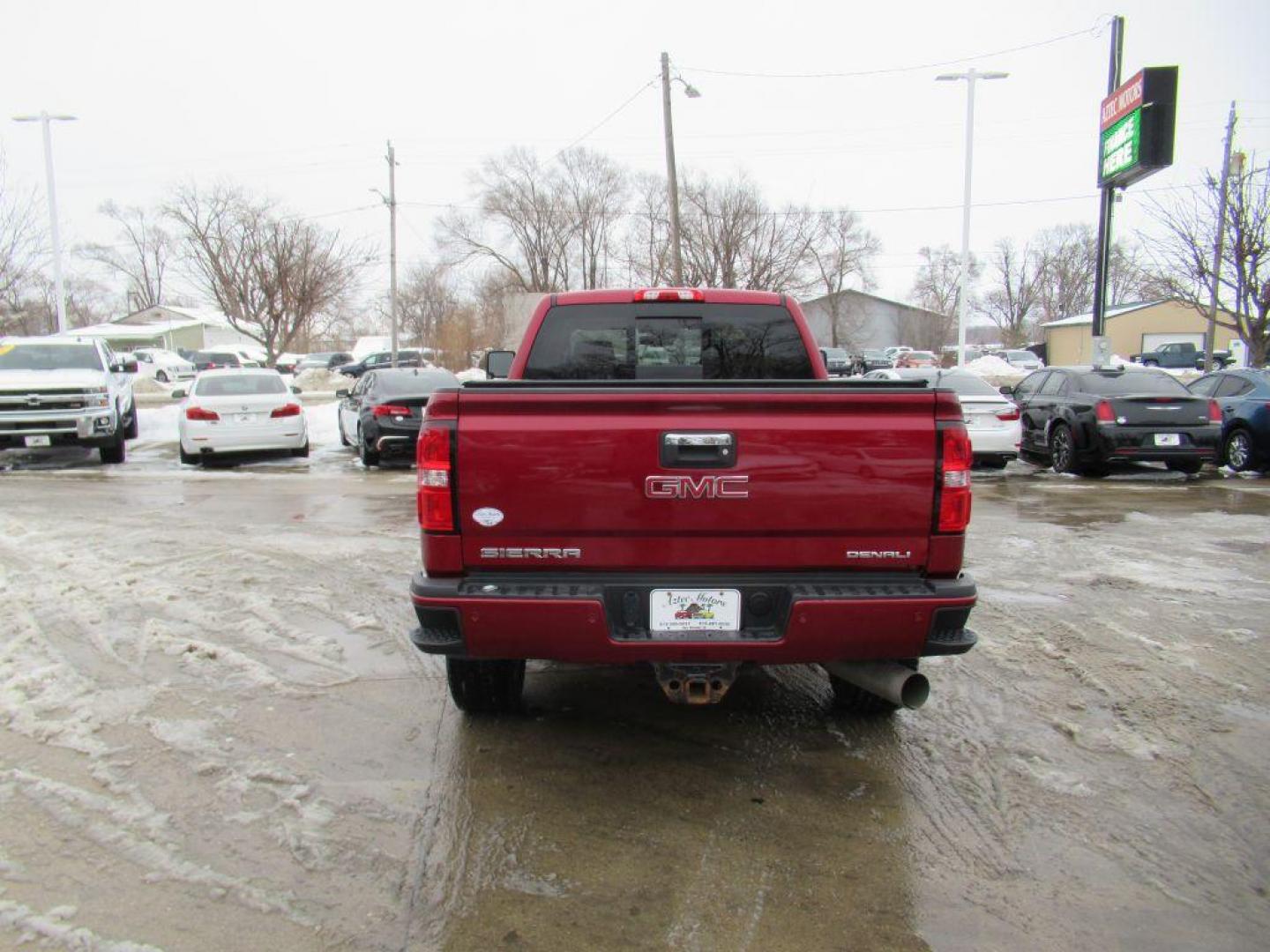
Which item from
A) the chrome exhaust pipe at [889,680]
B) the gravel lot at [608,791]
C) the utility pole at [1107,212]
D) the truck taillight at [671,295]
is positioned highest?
the utility pole at [1107,212]

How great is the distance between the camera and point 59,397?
13.3 metres

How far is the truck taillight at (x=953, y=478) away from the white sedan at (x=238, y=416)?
13.0 m

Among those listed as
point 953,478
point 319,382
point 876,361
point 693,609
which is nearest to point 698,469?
point 693,609

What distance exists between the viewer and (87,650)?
4949 mm

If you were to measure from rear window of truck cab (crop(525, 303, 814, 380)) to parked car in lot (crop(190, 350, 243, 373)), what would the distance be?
44.8 metres

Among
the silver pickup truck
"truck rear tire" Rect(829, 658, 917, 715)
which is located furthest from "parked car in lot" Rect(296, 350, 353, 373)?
"truck rear tire" Rect(829, 658, 917, 715)

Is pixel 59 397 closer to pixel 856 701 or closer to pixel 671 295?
pixel 671 295

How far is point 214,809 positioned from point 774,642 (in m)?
2.17

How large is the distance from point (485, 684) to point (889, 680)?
175 centimetres

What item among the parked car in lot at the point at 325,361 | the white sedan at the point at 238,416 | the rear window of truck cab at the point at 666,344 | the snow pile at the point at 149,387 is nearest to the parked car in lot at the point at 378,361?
the parked car in lot at the point at 325,361

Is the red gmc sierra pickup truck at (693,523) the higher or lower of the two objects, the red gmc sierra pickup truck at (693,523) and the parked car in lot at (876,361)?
the lower

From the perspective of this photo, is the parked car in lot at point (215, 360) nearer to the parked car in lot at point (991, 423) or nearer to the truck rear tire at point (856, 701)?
the parked car in lot at point (991, 423)

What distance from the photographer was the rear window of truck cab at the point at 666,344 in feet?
15.0

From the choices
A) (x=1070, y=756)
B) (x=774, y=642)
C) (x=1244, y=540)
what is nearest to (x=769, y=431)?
(x=774, y=642)
